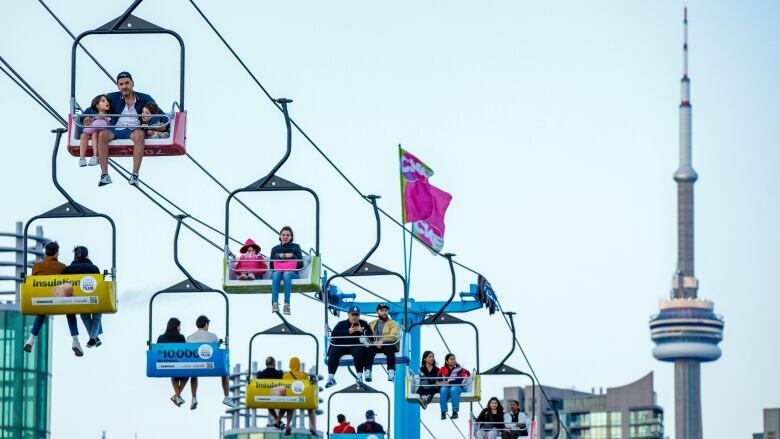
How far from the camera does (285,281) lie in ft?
97.2

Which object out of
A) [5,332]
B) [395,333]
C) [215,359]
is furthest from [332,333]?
[5,332]

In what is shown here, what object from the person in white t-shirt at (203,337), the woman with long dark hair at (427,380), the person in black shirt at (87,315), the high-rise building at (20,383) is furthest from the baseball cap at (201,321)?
the high-rise building at (20,383)

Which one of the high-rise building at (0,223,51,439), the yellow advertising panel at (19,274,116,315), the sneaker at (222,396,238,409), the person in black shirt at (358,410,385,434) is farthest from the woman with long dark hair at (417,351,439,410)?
the high-rise building at (0,223,51,439)

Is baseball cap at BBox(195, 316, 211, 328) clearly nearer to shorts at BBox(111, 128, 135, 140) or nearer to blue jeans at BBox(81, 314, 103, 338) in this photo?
blue jeans at BBox(81, 314, 103, 338)

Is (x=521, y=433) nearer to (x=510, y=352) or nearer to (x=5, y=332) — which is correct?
(x=510, y=352)

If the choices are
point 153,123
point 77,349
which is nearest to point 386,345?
point 77,349

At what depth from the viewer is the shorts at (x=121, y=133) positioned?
27.0m

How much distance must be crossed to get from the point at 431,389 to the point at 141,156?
1041 cm

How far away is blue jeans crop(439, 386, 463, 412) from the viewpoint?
116 ft

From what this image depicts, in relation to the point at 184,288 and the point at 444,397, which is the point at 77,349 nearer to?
the point at 184,288

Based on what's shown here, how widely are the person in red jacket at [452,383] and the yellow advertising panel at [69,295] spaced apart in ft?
31.9

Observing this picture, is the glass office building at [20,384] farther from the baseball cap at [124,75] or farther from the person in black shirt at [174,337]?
the baseball cap at [124,75]

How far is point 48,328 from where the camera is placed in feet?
319

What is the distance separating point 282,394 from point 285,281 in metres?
2.75
